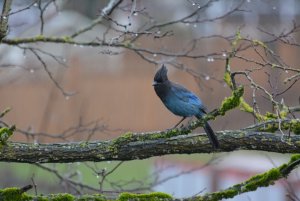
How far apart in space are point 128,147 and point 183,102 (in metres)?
1.25

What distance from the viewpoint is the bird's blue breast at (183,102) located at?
5992mm

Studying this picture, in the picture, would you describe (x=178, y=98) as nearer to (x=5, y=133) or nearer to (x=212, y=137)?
(x=212, y=137)

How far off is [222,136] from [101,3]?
1070 inches

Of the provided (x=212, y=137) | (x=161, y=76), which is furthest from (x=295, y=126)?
(x=161, y=76)

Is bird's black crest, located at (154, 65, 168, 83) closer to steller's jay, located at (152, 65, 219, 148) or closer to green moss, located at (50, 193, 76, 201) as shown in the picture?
steller's jay, located at (152, 65, 219, 148)

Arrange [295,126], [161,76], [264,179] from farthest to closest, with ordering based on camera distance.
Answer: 1. [161,76]
2. [295,126]
3. [264,179]

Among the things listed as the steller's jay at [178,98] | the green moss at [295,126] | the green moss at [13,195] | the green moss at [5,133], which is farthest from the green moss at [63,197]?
the green moss at [295,126]

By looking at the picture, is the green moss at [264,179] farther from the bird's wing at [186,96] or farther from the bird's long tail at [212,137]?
the bird's wing at [186,96]

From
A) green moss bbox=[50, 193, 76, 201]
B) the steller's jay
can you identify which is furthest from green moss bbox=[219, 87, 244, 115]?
the steller's jay

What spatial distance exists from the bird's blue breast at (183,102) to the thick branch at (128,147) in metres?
0.93

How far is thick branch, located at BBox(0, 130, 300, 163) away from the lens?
4.96 metres

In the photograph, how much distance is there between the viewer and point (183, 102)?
6137mm

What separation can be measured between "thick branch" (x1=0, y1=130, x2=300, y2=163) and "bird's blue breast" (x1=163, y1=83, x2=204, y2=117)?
3.06 ft

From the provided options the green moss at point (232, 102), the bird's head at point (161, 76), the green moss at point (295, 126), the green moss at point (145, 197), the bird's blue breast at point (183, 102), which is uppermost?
the bird's head at point (161, 76)
